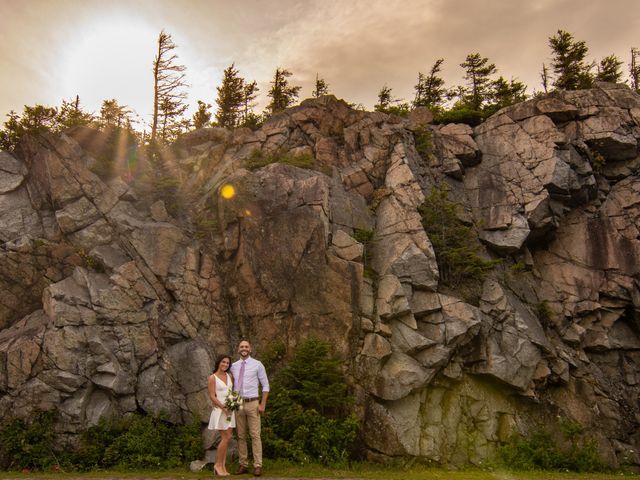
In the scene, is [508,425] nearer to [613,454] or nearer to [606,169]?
[613,454]

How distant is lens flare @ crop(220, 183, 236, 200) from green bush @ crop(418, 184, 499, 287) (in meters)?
9.93

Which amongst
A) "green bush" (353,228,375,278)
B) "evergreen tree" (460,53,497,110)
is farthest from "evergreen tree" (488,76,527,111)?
"green bush" (353,228,375,278)

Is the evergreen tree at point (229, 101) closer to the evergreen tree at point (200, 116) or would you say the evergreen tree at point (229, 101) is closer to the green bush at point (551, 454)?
the evergreen tree at point (200, 116)

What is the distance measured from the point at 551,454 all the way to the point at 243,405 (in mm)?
12588

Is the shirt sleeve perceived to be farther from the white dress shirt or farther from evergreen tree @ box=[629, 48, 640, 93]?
evergreen tree @ box=[629, 48, 640, 93]

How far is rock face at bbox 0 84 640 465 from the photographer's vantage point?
15.8 meters

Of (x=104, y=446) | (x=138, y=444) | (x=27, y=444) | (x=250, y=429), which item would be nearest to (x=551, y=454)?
(x=250, y=429)

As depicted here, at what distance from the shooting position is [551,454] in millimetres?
15445

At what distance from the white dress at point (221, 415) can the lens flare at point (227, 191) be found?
11.8m

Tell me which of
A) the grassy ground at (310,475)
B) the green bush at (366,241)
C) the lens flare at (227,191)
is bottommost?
the grassy ground at (310,475)

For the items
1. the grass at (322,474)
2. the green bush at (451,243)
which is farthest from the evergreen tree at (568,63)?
the grass at (322,474)

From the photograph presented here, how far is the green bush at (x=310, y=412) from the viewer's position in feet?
44.2

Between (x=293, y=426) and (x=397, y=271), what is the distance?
818cm

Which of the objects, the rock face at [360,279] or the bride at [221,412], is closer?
the bride at [221,412]
